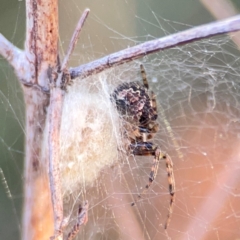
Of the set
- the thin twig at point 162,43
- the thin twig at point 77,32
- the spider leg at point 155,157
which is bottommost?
the spider leg at point 155,157

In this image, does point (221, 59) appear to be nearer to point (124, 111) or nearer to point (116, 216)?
point (124, 111)

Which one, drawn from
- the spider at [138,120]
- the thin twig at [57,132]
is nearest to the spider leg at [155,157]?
the spider at [138,120]

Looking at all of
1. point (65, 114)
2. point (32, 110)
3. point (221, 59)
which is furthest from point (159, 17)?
point (32, 110)

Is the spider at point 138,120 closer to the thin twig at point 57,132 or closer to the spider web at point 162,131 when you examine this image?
the spider web at point 162,131

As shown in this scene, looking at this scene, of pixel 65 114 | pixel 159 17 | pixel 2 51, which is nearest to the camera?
pixel 2 51

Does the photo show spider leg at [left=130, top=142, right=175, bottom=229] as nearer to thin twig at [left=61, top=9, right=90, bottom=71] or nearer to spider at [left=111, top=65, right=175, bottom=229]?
spider at [left=111, top=65, right=175, bottom=229]

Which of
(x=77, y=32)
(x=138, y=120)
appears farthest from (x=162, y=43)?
(x=138, y=120)

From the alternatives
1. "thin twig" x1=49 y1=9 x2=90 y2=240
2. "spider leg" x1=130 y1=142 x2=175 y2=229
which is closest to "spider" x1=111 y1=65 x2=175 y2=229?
"spider leg" x1=130 y1=142 x2=175 y2=229
